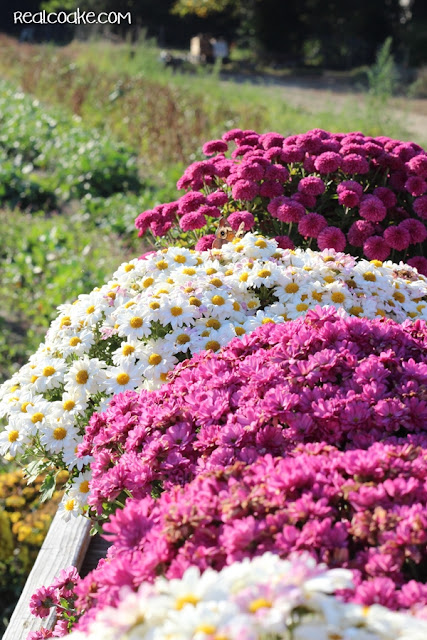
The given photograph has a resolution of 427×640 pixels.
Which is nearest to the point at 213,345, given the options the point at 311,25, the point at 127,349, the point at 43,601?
the point at 127,349

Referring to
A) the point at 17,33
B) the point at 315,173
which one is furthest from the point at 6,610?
the point at 17,33

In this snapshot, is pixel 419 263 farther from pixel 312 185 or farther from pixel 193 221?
pixel 193 221

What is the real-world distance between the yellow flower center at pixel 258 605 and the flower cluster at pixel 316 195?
7.00ft

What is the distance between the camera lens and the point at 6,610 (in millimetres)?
3023

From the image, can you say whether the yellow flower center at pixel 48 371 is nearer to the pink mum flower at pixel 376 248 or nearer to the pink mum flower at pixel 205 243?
the pink mum flower at pixel 205 243

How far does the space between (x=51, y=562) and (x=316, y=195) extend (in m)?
1.93

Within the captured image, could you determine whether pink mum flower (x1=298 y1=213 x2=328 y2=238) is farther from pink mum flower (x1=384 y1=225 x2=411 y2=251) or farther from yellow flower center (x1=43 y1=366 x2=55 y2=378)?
yellow flower center (x1=43 y1=366 x2=55 y2=378)

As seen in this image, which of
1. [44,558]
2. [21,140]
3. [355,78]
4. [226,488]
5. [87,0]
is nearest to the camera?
[226,488]

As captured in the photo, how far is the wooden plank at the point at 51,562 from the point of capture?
198cm

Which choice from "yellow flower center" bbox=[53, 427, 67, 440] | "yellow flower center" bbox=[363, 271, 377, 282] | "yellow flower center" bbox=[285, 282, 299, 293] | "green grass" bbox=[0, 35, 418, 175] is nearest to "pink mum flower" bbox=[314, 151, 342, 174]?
"yellow flower center" bbox=[363, 271, 377, 282]

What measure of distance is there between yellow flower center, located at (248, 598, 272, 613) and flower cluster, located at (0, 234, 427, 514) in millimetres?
1084

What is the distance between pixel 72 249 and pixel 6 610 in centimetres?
363

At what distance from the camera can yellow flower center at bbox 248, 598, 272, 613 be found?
0.92 m

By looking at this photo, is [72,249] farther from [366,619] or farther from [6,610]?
[366,619]
